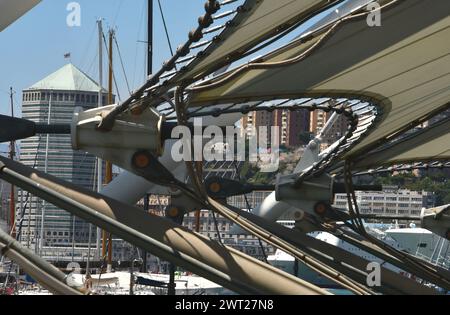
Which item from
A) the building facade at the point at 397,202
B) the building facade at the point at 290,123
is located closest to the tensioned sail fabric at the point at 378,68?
the building facade at the point at 290,123

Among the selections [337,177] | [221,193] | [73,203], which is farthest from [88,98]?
[73,203]

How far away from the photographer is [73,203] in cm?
1669

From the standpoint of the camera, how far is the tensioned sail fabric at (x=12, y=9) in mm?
17297

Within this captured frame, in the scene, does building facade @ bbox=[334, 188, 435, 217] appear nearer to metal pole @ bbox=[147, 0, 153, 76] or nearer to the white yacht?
the white yacht

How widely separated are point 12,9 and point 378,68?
807 centimetres

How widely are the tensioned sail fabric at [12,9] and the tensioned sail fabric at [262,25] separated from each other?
94.2 inches

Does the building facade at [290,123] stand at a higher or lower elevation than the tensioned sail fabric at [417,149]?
higher

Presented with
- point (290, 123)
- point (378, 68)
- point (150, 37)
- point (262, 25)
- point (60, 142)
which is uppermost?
point (290, 123)

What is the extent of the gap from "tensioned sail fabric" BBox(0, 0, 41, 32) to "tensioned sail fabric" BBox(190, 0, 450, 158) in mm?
2904

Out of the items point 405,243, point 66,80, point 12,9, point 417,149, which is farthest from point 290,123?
point 12,9

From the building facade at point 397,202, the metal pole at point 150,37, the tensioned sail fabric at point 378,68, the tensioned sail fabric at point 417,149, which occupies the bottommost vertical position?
the building facade at point 397,202

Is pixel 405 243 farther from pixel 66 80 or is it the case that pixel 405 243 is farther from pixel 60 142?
pixel 66 80

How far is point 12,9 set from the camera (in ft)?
56.9

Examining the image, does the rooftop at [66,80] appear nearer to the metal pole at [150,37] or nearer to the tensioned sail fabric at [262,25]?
the metal pole at [150,37]
